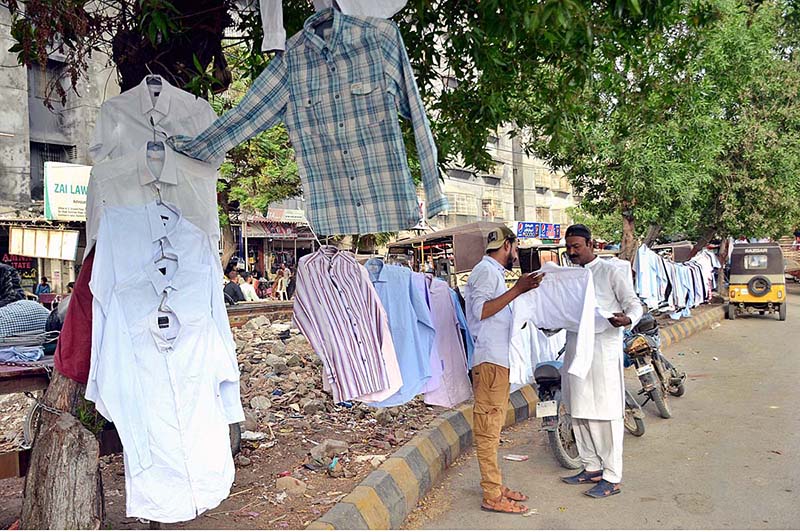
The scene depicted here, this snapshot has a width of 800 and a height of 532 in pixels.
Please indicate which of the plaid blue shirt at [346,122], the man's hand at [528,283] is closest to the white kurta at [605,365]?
the man's hand at [528,283]

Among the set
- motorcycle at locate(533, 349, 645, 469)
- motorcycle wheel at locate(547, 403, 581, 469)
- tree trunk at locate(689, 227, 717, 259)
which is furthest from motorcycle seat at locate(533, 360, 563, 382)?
tree trunk at locate(689, 227, 717, 259)

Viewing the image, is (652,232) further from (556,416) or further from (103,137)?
(103,137)

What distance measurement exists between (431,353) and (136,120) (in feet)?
7.78

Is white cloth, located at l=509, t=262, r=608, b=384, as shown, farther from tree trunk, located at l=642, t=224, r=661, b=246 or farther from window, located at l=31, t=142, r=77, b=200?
window, located at l=31, t=142, r=77, b=200

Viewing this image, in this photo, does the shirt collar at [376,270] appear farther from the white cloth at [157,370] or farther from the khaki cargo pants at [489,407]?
the white cloth at [157,370]

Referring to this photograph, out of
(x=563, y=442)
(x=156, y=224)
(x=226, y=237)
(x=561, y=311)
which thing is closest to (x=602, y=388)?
(x=561, y=311)

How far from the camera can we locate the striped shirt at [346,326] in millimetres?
4125

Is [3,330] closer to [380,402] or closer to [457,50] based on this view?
[380,402]

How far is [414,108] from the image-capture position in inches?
131

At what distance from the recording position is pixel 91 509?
3.42m

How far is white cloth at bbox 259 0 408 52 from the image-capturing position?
3467 mm

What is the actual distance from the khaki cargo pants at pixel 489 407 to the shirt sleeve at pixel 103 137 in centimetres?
267

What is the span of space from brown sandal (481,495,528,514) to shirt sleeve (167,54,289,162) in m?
2.99

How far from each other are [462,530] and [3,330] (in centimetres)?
338
